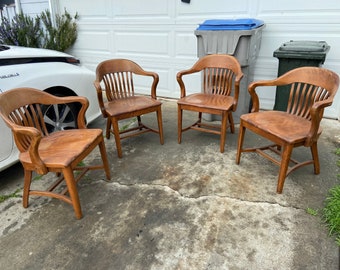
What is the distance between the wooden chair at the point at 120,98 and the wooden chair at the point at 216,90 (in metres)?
0.30

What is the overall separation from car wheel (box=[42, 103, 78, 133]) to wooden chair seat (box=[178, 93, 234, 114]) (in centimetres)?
117

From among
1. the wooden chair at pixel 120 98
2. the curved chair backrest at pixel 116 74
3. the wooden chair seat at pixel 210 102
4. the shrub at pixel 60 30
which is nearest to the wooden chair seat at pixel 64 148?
the wooden chair at pixel 120 98

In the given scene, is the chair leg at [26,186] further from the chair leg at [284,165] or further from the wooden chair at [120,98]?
the chair leg at [284,165]

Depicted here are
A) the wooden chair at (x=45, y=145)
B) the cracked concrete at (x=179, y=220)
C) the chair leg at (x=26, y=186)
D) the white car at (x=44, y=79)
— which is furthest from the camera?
the white car at (x=44, y=79)

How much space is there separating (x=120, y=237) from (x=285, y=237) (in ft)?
3.55

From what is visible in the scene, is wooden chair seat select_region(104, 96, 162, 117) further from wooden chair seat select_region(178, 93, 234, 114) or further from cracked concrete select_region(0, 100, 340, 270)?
cracked concrete select_region(0, 100, 340, 270)

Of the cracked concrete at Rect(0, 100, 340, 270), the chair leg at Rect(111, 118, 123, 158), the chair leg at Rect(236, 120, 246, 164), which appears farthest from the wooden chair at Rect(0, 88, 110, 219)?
the chair leg at Rect(236, 120, 246, 164)

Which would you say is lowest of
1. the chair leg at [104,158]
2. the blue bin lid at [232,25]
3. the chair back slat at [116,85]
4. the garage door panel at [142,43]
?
the chair leg at [104,158]

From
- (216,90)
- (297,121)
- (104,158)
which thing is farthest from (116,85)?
(297,121)

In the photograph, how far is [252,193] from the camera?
6.99ft

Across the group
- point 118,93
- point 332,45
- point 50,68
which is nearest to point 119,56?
point 118,93

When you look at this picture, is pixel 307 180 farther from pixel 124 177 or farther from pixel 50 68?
pixel 50 68

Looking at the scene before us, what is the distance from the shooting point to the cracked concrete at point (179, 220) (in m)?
1.60

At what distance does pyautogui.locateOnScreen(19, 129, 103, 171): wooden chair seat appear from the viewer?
1740mm
